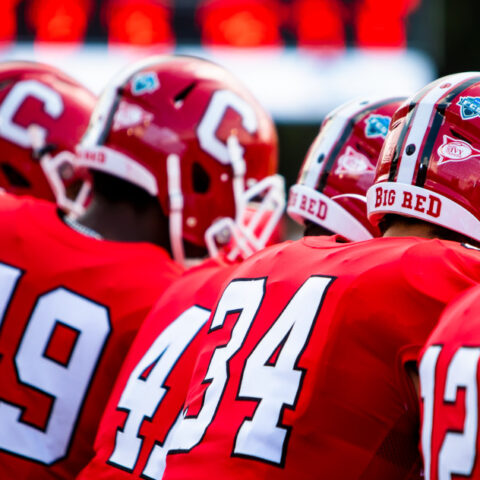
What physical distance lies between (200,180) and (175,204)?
0.15 m

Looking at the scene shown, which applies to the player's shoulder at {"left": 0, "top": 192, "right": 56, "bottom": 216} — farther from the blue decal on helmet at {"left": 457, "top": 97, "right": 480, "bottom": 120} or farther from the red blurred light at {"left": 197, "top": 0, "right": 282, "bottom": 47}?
the red blurred light at {"left": 197, "top": 0, "right": 282, "bottom": 47}

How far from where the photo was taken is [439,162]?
2.05m

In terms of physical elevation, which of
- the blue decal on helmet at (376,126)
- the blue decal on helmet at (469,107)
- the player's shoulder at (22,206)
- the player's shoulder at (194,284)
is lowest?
the player's shoulder at (194,284)

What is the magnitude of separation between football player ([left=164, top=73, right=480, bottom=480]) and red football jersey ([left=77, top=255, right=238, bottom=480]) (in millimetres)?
263

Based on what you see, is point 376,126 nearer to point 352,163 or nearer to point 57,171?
point 352,163

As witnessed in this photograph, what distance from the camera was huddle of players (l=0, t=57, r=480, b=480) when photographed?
179cm

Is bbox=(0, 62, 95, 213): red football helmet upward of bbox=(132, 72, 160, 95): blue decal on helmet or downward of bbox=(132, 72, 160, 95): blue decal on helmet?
downward

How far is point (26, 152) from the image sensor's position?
388 cm

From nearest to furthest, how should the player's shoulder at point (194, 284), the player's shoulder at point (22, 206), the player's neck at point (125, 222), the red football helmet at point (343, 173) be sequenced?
1. the player's shoulder at point (194, 284)
2. the red football helmet at point (343, 173)
3. the player's shoulder at point (22, 206)
4. the player's neck at point (125, 222)

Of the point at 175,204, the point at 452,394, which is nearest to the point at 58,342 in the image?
the point at 175,204

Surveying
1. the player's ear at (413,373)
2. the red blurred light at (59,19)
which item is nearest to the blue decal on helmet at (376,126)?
the player's ear at (413,373)

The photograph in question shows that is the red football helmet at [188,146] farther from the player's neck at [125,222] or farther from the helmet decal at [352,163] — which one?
the helmet decal at [352,163]

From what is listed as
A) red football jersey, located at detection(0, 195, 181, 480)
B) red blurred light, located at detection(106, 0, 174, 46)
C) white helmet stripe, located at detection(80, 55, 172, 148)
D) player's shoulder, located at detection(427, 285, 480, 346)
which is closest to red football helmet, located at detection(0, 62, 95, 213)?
white helmet stripe, located at detection(80, 55, 172, 148)

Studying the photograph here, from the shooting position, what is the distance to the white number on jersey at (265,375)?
187 cm
